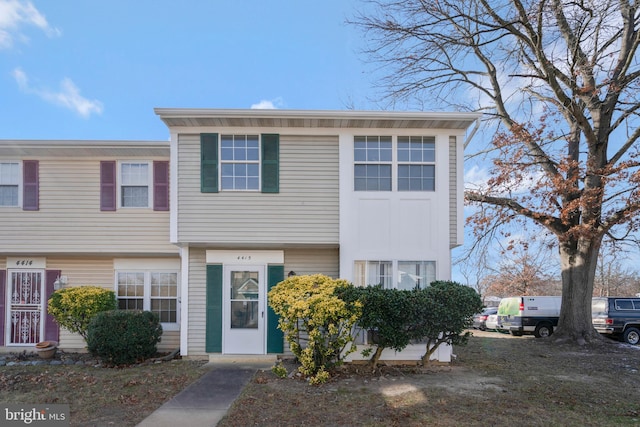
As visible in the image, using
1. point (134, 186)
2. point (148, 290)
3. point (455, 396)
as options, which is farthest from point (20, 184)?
point (455, 396)

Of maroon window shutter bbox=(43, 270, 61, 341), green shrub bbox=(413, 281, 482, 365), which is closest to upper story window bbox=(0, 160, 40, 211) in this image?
maroon window shutter bbox=(43, 270, 61, 341)

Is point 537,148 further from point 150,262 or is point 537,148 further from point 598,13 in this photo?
point 150,262

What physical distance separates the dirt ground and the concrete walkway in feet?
0.91

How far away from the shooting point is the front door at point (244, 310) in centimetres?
880

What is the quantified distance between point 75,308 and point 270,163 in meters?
5.50

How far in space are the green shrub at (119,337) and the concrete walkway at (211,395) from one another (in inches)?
61.2

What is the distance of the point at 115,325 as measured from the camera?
8.15 m

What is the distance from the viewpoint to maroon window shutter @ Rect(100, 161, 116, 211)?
9.49 m

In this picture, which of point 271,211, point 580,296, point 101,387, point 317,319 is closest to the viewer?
point 101,387

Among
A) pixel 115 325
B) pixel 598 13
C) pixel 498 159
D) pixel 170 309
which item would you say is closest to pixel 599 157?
pixel 498 159

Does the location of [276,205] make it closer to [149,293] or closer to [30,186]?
[149,293]

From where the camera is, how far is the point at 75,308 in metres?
8.68

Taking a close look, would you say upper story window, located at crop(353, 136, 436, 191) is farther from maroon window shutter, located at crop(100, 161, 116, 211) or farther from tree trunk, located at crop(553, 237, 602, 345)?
tree trunk, located at crop(553, 237, 602, 345)

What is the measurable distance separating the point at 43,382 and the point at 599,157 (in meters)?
15.9
